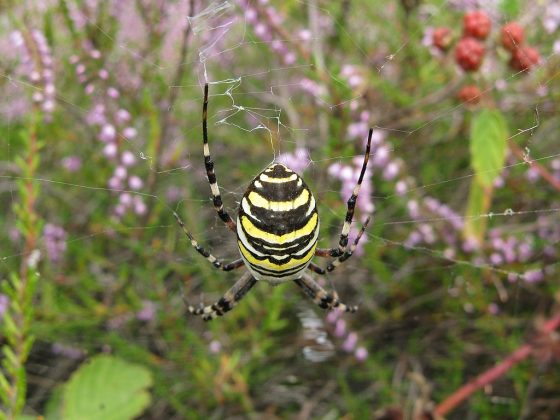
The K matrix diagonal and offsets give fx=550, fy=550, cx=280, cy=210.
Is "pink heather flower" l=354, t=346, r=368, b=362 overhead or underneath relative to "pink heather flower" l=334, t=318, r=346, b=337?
underneath

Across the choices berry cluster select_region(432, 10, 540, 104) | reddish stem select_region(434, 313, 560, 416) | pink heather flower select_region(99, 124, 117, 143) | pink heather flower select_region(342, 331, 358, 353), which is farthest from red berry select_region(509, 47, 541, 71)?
pink heather flower select_region(99, 124, 117, 143)

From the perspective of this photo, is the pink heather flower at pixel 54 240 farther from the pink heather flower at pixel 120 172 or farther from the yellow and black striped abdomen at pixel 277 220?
the yellow and black striped abdomen at pixel 277 220

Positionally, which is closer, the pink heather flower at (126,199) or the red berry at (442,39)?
the red berry at (442,39)

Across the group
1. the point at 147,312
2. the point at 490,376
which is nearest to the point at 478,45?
the point at 490,376

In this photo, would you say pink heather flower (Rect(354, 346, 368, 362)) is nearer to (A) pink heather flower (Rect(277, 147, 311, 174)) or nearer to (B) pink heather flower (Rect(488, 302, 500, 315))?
(B) pink heather flower (Rect(488, 302, 500, 315))

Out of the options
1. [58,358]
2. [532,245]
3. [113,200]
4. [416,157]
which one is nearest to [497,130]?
[532,245]

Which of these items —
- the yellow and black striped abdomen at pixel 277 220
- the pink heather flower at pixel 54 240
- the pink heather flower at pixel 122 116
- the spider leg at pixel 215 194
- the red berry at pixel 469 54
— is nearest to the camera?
the yellow and black striped abdomen at pixel 277 220

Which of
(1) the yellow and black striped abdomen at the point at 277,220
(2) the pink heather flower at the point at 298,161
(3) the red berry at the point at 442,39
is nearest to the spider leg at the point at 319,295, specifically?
A: (2) the pink heather flower at the point at 298,161
